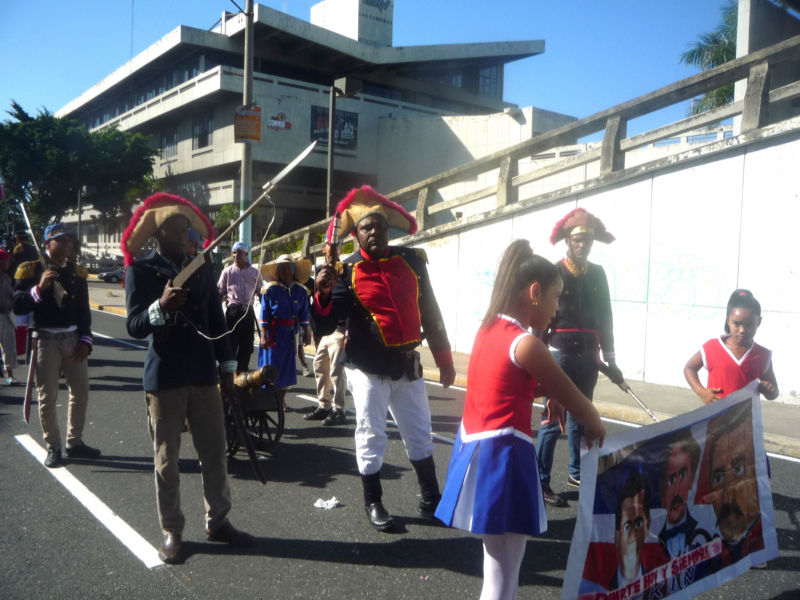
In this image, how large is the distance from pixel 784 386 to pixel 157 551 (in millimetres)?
7266

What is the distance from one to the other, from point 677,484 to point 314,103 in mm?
33858

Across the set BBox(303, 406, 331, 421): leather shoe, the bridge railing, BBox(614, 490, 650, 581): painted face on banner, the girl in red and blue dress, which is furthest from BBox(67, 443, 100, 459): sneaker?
BBox(614, 490, 650, 581): painted face on banner

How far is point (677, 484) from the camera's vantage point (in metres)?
2.84

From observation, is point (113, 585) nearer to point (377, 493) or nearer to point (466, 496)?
point (377, 493)

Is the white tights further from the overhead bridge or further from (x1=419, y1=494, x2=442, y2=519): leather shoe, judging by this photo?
the overhead bridge

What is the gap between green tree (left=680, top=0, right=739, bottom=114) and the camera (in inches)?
1012

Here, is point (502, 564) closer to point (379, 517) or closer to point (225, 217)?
point (379, 517)

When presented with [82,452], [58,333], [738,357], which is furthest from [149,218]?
[738,357]

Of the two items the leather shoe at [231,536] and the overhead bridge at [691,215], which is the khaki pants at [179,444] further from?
the overhead bridge at [691,215]

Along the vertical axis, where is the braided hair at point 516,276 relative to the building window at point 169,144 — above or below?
below

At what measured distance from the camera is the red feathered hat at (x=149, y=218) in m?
3.66

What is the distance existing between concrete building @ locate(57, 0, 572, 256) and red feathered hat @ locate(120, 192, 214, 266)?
2622cm

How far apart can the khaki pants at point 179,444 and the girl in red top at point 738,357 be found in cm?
277

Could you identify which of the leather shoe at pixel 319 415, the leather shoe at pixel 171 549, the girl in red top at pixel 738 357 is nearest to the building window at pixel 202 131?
the leather shoe at pixel 319 415
